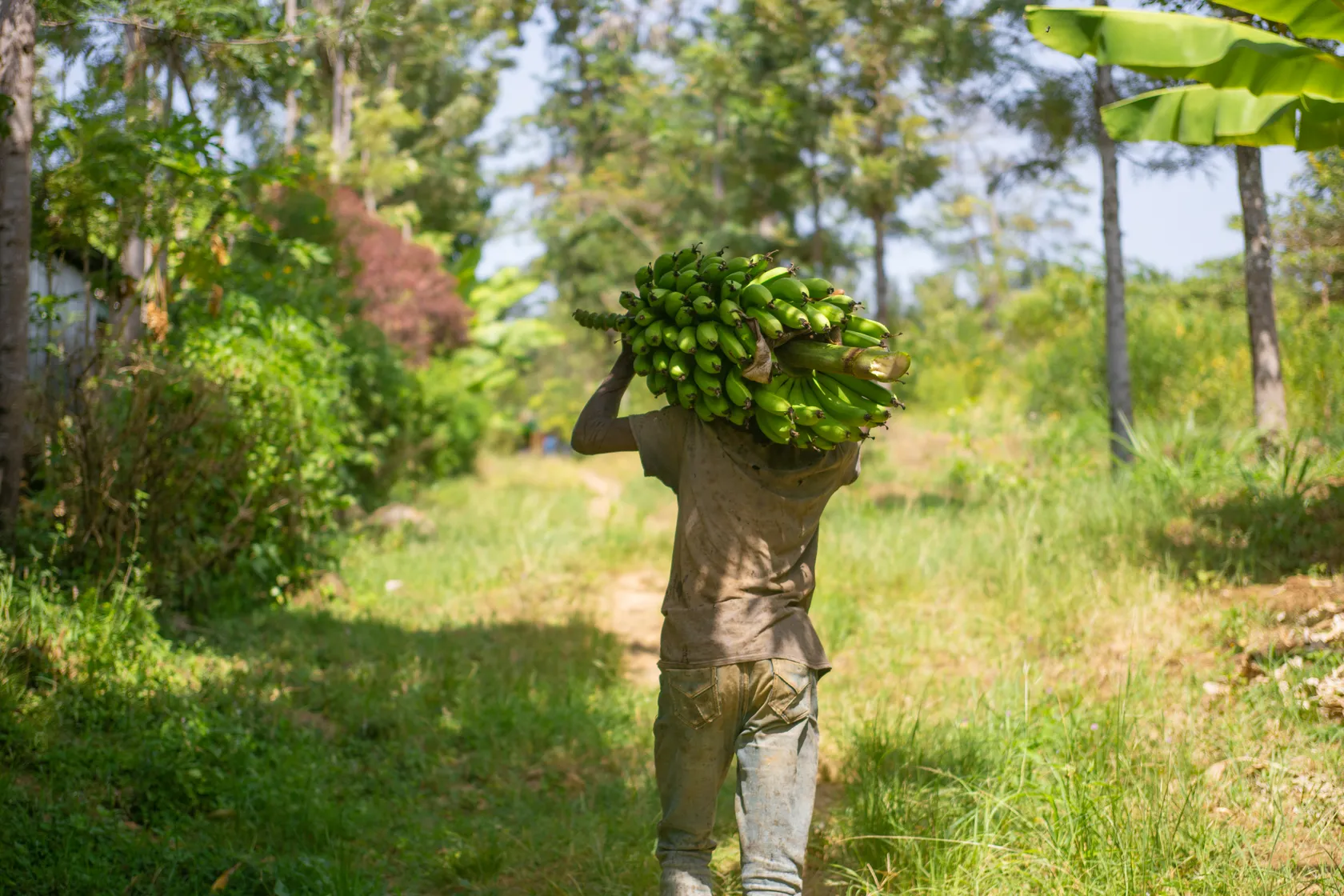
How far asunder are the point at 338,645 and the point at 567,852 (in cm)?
340

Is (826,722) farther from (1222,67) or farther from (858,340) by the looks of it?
(1222,67)

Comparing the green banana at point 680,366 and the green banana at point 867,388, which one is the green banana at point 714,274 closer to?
the green banana at point 680,366

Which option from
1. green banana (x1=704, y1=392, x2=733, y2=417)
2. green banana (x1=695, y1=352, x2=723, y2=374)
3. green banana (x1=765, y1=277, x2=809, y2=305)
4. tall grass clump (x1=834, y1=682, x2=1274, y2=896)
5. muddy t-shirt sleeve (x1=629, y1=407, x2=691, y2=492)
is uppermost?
green banana (x1=765, y1=277, x2=809, y2=305)

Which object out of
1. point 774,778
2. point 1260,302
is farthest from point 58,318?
point 1260,302

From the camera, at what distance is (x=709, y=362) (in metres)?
3.31

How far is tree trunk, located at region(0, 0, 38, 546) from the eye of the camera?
6.73 meters

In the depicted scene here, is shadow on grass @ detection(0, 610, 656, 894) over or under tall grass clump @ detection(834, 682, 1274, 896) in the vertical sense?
under

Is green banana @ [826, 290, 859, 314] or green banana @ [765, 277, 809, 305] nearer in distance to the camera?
green banana @ [765, 277, 809, 305]

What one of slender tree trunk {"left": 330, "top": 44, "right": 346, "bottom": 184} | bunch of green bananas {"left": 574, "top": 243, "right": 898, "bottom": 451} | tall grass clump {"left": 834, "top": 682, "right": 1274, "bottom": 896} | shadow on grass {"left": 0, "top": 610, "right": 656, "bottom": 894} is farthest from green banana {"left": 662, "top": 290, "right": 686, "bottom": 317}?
slender tree trunk {"left": 330, "top": 44, "right": 346, "bottom": 184}

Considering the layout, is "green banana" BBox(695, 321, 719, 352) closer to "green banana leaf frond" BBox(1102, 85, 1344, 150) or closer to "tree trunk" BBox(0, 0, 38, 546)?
"green banana leaf frond" BBox(1102, 85, 1344, 150)

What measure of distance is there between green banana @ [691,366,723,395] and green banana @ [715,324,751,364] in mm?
86

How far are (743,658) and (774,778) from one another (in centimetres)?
39

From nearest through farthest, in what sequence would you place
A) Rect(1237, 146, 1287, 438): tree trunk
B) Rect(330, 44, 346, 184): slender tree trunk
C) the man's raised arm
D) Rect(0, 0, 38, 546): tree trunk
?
1. the man's raised arm
2. Rect(0, 0, 38, 546): tree trunk
3. Rect(1237, 146, 1287, 438): tree trunk
4. Rect(330, 44, 346, 184): slender tree trunk

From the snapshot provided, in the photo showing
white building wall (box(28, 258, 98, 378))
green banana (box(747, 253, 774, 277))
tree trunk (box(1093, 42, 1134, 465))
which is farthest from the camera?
tree trunk (box(1093, 42, 1134, 465))
